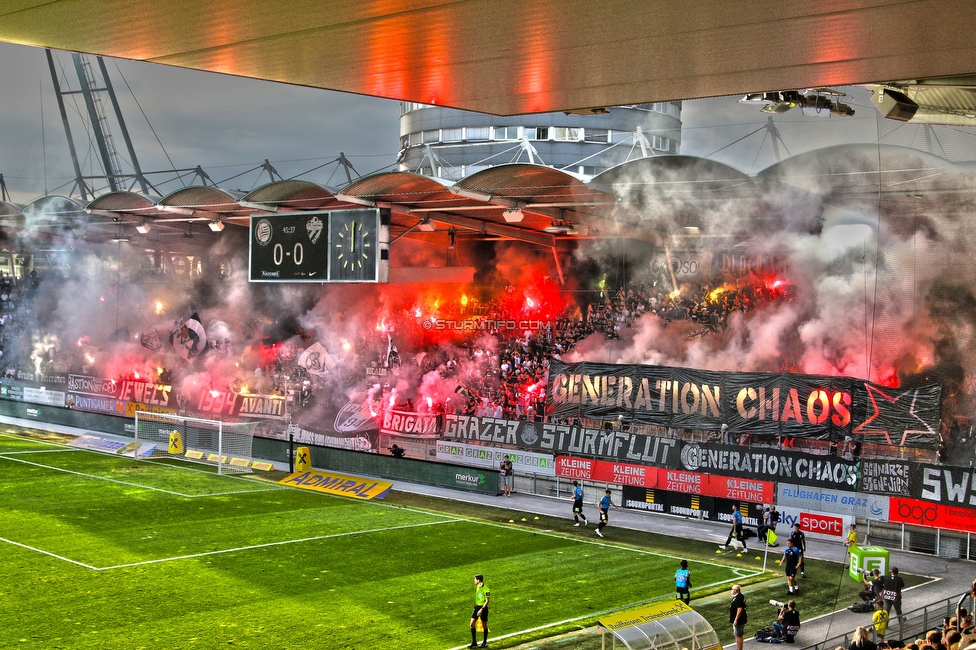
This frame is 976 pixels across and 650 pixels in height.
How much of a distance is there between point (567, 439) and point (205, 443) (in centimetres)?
1557

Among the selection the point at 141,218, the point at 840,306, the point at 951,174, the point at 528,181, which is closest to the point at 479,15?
the point at 951,174

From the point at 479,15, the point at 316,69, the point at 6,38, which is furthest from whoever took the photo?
the point at 316,69

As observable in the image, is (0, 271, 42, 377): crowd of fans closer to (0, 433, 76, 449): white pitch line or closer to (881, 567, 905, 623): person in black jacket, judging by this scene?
(0, 433, 76, 449): white pitch line

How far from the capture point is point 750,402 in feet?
94.6

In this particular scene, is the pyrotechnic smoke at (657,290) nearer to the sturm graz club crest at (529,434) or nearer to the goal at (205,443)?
the sturm graz club crest at (529,434)

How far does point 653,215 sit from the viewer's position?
33750mm

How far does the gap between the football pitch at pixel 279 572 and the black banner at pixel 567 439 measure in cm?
431

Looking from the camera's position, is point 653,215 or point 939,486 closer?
point 939,486

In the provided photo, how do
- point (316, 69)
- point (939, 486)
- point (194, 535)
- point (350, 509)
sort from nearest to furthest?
1. point (316, 69)
2. point (939, 486)
3. point (194, 535)
4. point (350, 509)

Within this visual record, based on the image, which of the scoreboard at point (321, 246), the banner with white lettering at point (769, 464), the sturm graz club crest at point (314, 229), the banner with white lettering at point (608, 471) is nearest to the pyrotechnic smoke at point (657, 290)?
the banner with white lettering at point (769, 464)

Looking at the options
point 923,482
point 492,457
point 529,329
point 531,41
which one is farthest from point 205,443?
point 531,41

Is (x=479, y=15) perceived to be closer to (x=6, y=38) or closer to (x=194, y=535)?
(x=6, y=38)

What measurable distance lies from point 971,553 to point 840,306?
30.8 ft

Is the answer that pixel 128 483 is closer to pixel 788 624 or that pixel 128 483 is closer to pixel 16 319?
pixel 788 624
